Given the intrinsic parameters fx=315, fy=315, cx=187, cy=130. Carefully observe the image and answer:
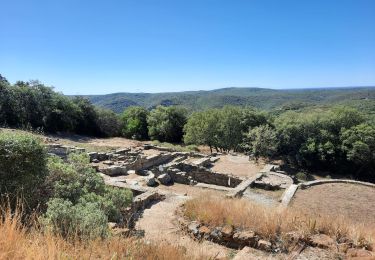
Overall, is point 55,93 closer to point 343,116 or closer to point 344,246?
point 343,116

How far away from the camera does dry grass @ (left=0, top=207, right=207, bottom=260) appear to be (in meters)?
2.87

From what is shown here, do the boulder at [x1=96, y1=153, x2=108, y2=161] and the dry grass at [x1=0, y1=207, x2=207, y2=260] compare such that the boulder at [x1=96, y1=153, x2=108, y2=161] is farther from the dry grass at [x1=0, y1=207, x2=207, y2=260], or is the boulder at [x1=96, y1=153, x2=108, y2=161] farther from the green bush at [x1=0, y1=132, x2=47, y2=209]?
the dry grass at [x1=0, y1=207, x2=207, y2=260]

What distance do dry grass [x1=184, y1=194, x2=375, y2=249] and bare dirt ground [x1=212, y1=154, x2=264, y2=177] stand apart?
997cm

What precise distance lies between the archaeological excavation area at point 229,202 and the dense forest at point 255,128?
9.98 m

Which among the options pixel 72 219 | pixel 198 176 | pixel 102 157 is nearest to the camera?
pixel 72 219

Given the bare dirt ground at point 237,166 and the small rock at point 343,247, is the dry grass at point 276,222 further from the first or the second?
the bare dirt ground at point 237,166

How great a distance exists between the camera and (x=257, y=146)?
27766 millimetres

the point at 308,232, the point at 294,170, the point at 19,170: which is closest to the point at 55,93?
the point at 294,170

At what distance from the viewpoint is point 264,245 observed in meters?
6.46

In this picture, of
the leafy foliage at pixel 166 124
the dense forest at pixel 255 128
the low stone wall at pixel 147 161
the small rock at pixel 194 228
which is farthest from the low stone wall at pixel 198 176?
the leafy foliage at pixel 166 124

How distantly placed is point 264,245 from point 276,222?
2.10 feet

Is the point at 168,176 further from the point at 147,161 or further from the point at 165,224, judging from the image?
the point at 165,224

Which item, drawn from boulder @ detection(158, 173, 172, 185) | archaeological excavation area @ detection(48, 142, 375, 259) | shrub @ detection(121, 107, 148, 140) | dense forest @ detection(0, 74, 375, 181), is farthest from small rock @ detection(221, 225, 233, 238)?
shrub @ detection(121, 107, 148, 140)

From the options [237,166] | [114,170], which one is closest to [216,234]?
[114,170]
